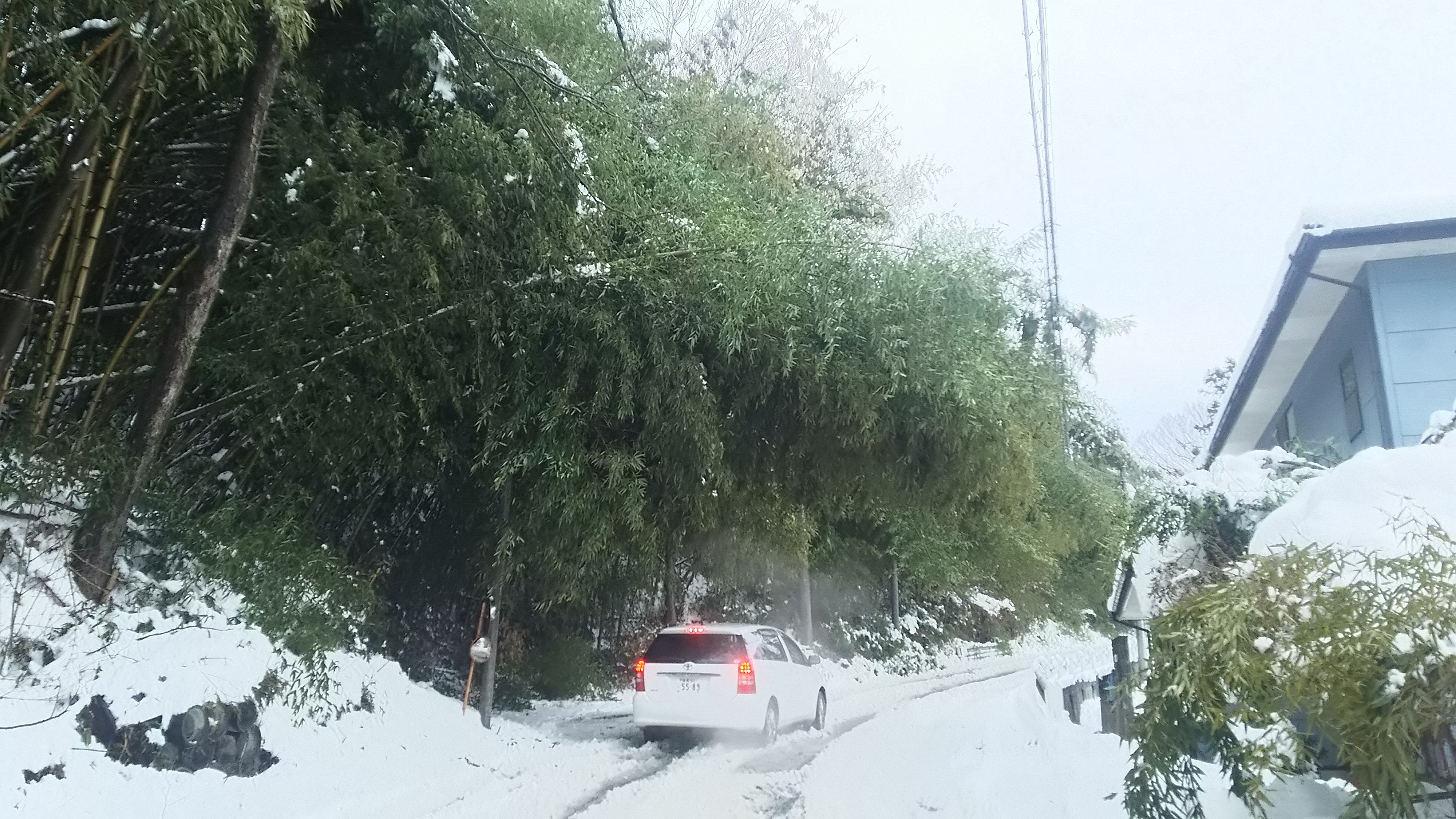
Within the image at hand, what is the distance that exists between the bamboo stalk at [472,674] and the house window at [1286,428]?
28.0 feet

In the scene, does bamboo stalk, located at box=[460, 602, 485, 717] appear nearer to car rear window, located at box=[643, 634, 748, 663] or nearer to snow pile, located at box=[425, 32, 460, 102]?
car rear window, located at box=[643, 634, 748, 663]

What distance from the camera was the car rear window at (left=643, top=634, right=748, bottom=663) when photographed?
29.6ft

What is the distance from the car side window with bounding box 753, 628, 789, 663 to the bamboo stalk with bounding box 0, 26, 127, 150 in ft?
22.2

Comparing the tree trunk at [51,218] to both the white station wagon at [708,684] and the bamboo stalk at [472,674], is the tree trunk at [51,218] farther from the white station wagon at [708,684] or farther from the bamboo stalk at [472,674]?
the white station wagon at [708,684]

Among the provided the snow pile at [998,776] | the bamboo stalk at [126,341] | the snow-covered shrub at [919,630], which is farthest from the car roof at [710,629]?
the snow-covered shrub at [919,630]

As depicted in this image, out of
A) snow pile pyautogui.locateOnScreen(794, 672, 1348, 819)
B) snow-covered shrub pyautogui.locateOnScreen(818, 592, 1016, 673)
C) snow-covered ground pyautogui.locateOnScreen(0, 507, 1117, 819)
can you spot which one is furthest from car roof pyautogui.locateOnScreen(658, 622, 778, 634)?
snow-covered shrub pyautogui.locateOnScreen(818, 592, 1016, 673)

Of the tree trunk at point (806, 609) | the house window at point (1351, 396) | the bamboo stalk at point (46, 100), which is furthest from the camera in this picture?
the tree trunk at point (806, 609)

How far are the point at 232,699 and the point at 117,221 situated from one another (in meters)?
3.12

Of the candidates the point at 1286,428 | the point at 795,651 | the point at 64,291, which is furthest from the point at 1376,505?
the point at 1286,428

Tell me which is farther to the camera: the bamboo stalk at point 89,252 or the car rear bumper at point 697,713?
the car rear bumper at point 697,713

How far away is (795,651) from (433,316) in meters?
5.63

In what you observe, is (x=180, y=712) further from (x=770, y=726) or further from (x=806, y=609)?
(x=806, y=609)

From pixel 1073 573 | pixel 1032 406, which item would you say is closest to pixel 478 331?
pixel 1032 406

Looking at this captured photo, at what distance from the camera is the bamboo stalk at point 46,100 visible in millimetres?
4418
